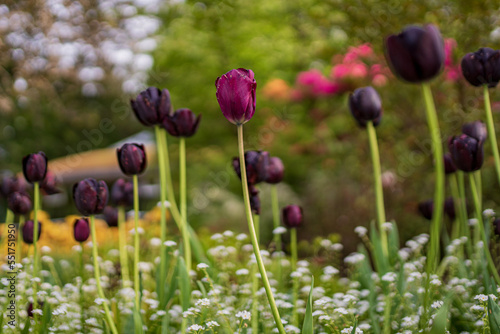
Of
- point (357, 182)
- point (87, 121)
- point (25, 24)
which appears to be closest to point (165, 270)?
point (357, 182)

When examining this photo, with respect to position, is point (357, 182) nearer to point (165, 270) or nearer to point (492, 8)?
point (492, 8)

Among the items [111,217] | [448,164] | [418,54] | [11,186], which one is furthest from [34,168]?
[448,164]

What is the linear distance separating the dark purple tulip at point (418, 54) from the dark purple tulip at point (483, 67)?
77 centimetres

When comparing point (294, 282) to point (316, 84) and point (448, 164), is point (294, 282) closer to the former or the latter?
point (448, 164)

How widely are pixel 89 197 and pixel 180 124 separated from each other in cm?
49

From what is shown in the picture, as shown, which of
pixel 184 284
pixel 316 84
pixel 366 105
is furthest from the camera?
pixel 316 84

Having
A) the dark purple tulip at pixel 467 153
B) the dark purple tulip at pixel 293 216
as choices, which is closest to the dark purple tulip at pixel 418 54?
the dark purple tulip at pixel 467 153

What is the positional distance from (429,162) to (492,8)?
1.66 m

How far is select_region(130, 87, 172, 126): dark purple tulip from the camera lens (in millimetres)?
1842

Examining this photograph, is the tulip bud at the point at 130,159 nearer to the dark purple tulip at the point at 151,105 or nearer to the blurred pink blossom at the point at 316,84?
the dark purple tulip at the point at 151,105

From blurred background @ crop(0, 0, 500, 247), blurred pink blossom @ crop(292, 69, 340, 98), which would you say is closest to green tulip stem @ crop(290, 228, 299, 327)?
blurred background @ crop(0, 0, 500, 247)

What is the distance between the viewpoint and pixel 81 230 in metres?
1.98

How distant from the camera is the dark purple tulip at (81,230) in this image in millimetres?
1969

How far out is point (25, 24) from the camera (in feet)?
29.7
